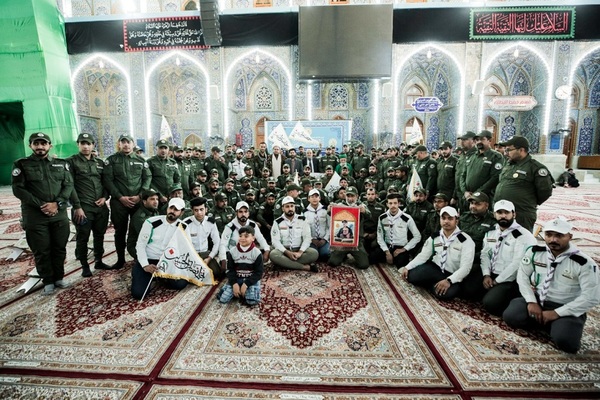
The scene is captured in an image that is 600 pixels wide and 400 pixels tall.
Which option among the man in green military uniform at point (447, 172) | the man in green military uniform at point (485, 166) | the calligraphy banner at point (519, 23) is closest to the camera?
the man in green military uniform at point (485, 166)

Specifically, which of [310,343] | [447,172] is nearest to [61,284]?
[310,343]

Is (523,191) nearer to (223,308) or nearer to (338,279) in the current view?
(338,279)

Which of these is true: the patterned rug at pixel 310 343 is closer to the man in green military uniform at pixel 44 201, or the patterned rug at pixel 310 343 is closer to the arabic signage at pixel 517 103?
the man in green military uniform at pixel 44 201

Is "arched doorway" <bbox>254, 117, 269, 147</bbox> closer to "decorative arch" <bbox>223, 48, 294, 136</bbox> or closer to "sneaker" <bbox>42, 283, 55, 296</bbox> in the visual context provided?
"decorative arch" <bbox>223, 48, 294, 136</bbox>

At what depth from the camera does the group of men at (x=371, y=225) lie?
2275mm

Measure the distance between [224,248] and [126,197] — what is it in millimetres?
1365

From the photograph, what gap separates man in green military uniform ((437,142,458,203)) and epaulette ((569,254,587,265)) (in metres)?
2.51

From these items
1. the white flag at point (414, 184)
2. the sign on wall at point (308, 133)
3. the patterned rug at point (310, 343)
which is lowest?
the patterned rug at point (310, 343)

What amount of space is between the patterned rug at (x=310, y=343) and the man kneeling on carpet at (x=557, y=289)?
85cm

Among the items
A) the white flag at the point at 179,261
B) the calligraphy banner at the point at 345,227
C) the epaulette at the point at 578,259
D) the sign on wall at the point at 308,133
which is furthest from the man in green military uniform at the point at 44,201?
the sign on wall at the point at 308,133

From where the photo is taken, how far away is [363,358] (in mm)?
1965

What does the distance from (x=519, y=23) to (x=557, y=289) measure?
11075 millimetres

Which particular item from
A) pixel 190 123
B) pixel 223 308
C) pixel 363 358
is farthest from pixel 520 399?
pixel 190 123

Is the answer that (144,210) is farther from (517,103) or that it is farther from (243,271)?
(517,103)
